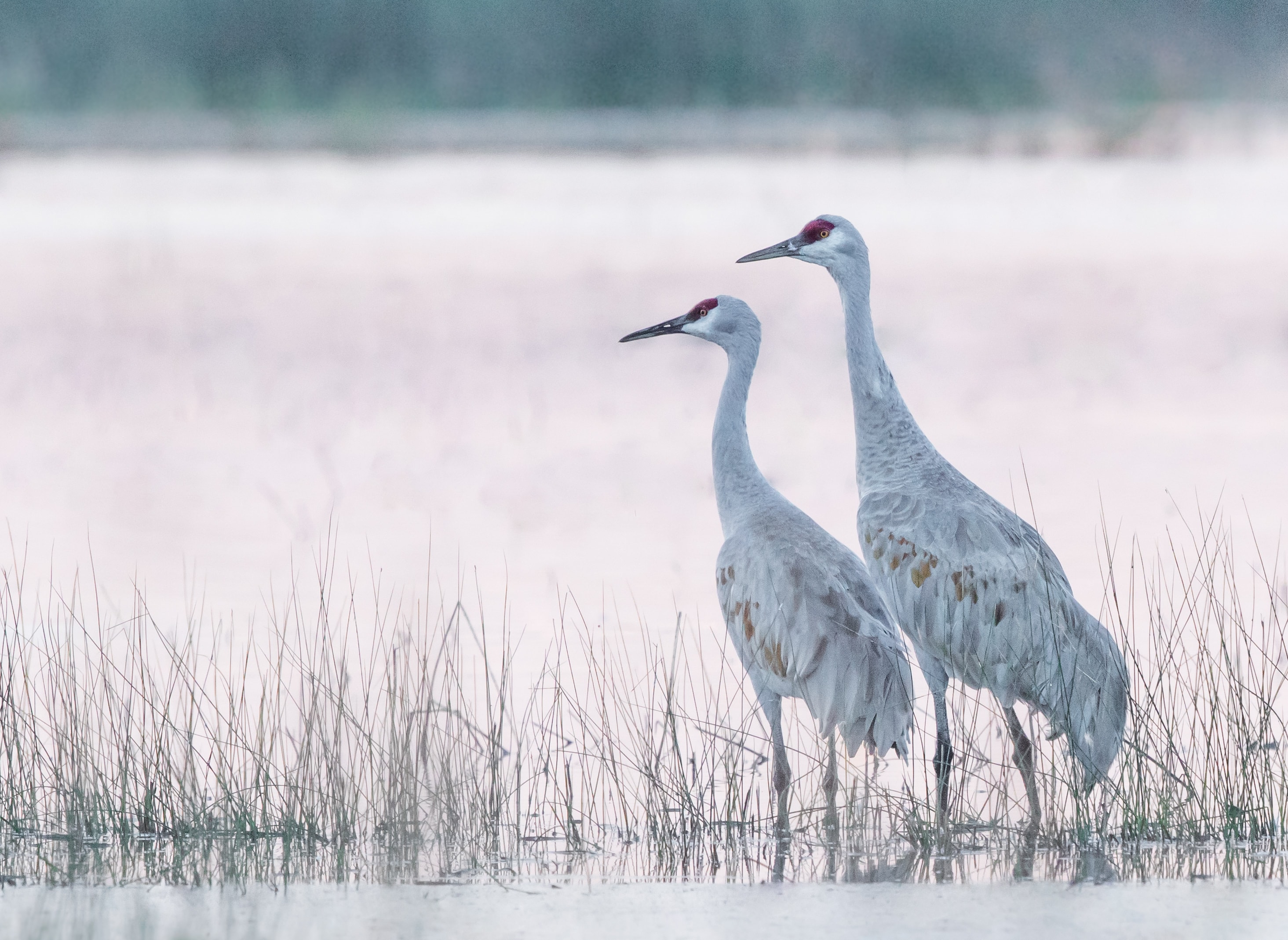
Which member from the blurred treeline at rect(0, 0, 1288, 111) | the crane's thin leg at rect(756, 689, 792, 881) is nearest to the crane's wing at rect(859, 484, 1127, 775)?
the crane's thin leg at rect(756, 689, 792, 881)

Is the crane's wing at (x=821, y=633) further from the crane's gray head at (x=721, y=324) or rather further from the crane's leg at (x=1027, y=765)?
the crane's gray head at (x=721, y=324)

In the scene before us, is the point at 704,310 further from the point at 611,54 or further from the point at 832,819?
the point at 611,54

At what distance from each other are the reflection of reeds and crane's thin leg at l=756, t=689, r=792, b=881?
27mm

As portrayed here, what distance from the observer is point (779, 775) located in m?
4.50

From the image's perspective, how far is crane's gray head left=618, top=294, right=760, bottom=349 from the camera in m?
5.36

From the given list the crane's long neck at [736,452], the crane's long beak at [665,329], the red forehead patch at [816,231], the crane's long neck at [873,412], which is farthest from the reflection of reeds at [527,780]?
the red forehead patch at [816,231]

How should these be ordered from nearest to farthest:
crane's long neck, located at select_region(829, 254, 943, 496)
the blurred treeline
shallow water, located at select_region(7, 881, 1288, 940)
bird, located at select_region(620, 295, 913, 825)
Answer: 1. shallow water, located at select_region(7, 881, 1288, 940)
2. bird, located at select_region(620, 295, 913, 825)
3. crane's long neck, located at select_region(829, 254, 943, 496)
4. the blurred treeline

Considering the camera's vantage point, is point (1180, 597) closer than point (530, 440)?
Yes

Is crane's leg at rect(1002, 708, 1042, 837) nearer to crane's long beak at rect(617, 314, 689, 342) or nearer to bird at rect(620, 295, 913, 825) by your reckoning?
bird at rect(620, 295, 913, 825)

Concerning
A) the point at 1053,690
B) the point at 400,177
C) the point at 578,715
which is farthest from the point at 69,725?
the point at 400,177

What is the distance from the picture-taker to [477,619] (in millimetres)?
5949

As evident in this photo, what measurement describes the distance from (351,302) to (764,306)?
9.36 ft

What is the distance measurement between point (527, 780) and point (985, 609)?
123 cm

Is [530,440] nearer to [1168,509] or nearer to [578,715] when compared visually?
[1168,509]
